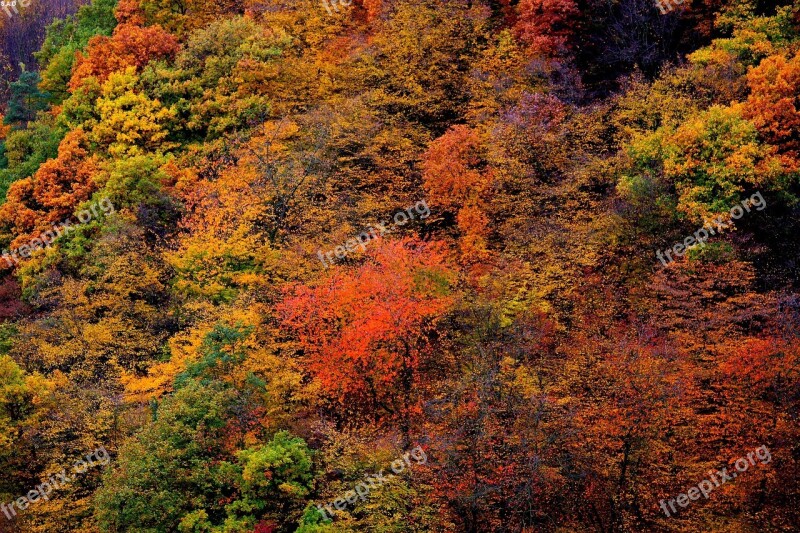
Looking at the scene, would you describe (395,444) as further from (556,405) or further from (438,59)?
(438,59)

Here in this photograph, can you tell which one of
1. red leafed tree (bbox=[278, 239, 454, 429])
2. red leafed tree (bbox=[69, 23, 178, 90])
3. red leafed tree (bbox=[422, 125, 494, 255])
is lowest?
red leafed tree (bbox=[278, 239, 454, 429])

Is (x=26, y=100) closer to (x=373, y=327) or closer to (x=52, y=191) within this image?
(x=52, y=191)

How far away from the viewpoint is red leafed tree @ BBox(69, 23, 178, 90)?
5872 centimetres

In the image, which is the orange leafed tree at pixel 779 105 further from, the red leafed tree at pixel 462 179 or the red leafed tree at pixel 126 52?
the red leafed tree at pixel 126 52

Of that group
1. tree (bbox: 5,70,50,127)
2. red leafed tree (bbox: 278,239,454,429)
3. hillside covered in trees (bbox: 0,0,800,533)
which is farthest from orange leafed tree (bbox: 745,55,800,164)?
tree (bbox: 5,70,50,127)

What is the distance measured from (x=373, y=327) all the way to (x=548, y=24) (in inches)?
901

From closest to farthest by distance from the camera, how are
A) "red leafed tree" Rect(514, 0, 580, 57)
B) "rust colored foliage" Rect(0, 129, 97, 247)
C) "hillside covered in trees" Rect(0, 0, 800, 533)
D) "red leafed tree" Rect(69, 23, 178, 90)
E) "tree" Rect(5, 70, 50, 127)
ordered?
"hillside covered in trees" Rect(0, 0, 800, 533) < "red leafed tree" Rect(514, 0, 580, 57) < "rust colored foliage" Rect(0, 129, 97, 247) < "red leafed tree" Rect(69, 23, 178, 90) < "tree" Rect(5, 70, 50, 127)

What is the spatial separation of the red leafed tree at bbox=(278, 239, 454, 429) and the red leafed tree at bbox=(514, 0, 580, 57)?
17006 millimetres

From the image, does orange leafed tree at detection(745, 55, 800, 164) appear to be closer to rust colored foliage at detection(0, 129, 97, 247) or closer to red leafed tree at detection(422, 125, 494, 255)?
red leafed tree at detection(422, 125, 494, 255)

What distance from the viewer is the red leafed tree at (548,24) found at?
165 ft

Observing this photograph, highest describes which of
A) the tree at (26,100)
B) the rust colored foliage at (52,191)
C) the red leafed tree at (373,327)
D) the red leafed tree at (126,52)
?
the red leafed tree at (126,52)

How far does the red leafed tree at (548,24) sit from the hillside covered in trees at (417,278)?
194mm

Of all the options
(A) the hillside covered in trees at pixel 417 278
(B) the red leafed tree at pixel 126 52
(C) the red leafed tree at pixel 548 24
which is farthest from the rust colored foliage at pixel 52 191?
(C) the red leafed tree at pixel 548 24

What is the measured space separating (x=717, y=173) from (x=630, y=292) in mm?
6439
